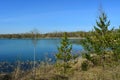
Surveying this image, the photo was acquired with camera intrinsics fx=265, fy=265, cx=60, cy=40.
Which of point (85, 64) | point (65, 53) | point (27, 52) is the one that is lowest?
point (27, 52)

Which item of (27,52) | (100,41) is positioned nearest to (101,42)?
(100,41)

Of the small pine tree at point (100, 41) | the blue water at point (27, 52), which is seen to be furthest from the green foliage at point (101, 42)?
the blue water at point (27, 52)

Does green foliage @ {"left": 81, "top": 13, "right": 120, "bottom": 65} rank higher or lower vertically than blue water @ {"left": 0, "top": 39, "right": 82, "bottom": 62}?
higher

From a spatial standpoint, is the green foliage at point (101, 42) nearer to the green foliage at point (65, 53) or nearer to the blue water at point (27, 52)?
the green foliage at point (65, 53)

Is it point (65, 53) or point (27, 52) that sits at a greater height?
point (65, 53)

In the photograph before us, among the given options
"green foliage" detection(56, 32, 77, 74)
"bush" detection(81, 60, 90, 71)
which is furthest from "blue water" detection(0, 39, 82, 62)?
"bush" detection(81, 60, 90, 71)

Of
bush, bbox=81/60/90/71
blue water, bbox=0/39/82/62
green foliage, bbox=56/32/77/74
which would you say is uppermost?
green foliage, bbox=56/32/77/74

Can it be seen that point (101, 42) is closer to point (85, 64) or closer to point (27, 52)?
point (85, 64)

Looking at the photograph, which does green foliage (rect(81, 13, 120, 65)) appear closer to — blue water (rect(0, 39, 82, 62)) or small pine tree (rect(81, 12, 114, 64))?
small pine tree (rect(81, 12, 114, 64))

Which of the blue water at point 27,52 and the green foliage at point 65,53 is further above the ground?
the green foliage at point 65,53

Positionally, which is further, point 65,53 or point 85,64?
point 65,53

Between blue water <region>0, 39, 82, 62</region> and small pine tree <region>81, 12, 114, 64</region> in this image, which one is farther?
blue water <region>0, 39, 82, 62</region>

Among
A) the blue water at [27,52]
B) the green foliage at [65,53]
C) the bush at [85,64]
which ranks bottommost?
the blue water at [27,52]

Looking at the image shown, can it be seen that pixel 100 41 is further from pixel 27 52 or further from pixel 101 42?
pixel 27 52
